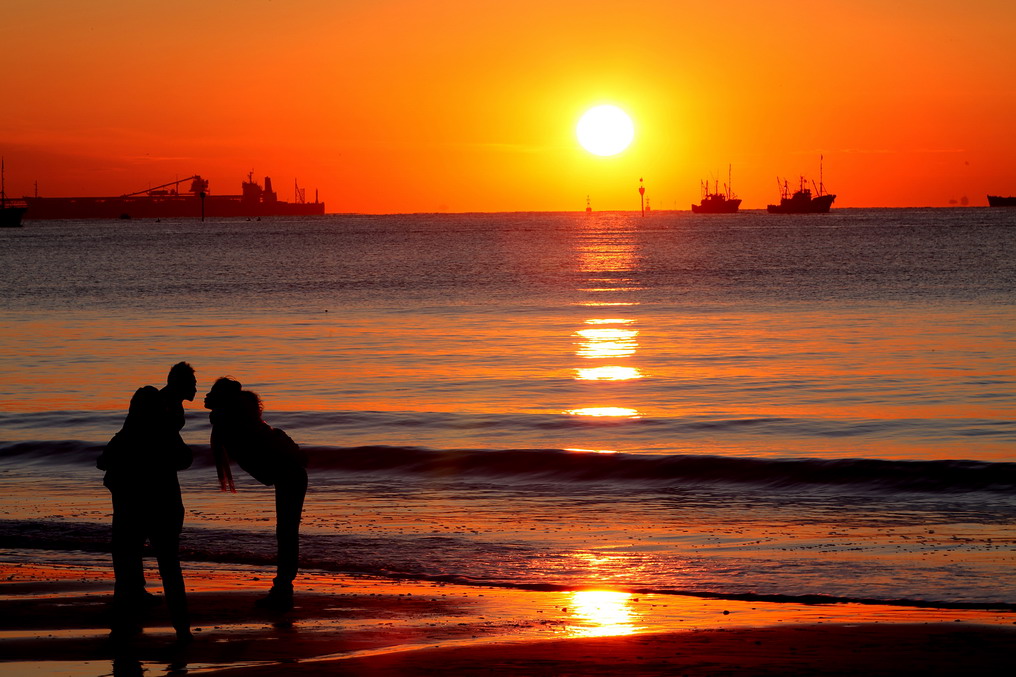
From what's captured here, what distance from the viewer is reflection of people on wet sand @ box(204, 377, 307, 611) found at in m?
8.70

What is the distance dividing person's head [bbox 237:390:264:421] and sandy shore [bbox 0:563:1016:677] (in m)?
1.40

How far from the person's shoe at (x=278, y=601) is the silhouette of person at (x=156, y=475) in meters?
1.05

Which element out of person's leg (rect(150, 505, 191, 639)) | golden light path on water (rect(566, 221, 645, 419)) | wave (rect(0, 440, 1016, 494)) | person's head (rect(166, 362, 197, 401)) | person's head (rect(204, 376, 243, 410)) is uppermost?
person's head (rect(166, 362, 197, 401))

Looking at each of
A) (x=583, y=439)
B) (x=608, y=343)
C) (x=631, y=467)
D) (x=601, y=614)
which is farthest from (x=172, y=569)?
(x=608, y=343)

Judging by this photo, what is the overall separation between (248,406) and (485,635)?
2.26 metres

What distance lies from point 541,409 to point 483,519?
997cm

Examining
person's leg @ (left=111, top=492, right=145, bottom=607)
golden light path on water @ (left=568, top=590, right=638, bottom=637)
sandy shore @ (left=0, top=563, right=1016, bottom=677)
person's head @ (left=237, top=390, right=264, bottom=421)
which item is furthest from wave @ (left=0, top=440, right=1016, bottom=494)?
person's leg @ (left=111, top=492, right=145, bottom=607)

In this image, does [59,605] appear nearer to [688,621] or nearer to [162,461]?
[162,461]

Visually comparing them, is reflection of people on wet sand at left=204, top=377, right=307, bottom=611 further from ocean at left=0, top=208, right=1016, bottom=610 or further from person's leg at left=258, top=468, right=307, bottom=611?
ocean at left=0, top=208, right=1016, bottom=610

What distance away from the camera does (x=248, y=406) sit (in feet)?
28.7

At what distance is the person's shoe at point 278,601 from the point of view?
9.03m

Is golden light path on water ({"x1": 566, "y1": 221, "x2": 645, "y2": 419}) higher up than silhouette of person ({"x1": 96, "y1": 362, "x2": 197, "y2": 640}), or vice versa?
silhouette of person ({"x1": 96, "y1": 362, "x2": 197, "y2": 640})

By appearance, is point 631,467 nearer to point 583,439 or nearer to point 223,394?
point 583,439

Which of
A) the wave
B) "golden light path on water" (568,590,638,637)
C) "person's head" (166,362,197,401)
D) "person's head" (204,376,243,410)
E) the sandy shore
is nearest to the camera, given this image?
the sandy shore
